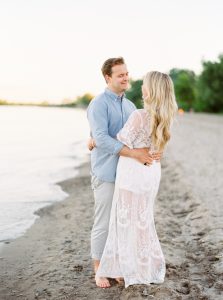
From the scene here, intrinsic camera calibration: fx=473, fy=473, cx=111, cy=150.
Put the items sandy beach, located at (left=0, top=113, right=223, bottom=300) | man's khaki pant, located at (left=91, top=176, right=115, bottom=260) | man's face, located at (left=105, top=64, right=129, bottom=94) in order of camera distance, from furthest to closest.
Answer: sandy beach, located at (left=0, top=113, right=223, bottom=300)
man's khaki pant, located at (left=91, top=176, right=115, bottom=260)
man's face, located at (left=105, top=64, right=129, bottom=94)

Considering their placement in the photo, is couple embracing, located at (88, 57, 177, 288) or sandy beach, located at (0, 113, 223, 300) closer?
couple embracing, located at (88, 57, 177, 288)

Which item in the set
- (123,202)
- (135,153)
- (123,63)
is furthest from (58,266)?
(123,63)

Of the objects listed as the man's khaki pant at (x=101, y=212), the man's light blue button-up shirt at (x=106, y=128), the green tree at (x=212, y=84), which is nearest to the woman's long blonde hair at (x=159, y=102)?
the man's light blue button-up shirt at (x=106, y=128)

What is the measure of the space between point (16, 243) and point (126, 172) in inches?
122

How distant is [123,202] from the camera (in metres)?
4.18

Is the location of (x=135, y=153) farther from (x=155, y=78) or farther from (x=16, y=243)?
(x=16, y=243)

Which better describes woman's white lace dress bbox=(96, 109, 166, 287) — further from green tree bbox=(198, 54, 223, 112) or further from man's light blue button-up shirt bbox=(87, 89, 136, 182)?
green tree bbox=(198, 54, 223, 112)

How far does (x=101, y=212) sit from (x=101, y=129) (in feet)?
2.63

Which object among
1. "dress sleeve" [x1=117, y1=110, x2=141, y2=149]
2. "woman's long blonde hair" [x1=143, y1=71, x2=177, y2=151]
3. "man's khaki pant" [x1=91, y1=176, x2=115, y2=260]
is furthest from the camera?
"man's khaki pant" [x1=91, y1=176, x2=115, y2=260]

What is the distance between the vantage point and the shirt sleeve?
13.3 feet

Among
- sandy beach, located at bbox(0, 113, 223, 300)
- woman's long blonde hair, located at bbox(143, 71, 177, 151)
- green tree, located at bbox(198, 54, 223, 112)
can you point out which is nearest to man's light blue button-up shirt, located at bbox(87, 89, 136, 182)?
woman's long blonde hair, located at bbox(143, 71, 177, 151)

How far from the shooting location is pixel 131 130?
4.04m

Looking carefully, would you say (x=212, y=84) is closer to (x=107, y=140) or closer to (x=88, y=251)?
(x=88, y=251)

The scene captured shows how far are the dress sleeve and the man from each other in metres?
0.06
